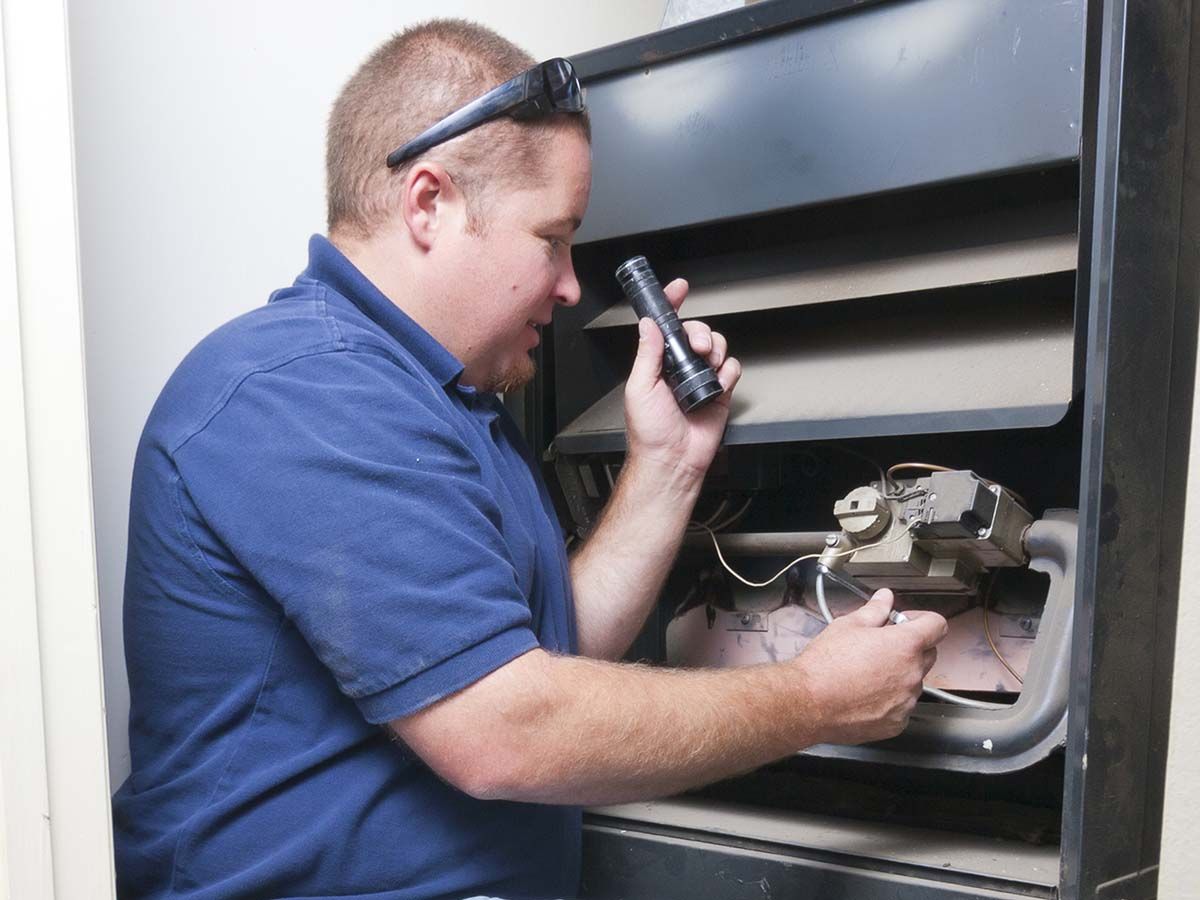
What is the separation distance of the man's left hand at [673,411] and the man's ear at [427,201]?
0.73 feet

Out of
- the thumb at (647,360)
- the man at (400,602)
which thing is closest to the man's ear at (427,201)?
the man at (400,602)

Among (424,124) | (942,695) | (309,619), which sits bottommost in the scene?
(942,695)

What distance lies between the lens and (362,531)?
819 millimetres

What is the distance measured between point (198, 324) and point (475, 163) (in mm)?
343

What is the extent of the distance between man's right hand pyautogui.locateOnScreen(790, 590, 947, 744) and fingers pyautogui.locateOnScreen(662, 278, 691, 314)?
0.37 metres

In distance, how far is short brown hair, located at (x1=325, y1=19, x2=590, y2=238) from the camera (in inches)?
41.8

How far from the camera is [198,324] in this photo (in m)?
1.18

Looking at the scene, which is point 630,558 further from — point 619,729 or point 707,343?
point 619,729

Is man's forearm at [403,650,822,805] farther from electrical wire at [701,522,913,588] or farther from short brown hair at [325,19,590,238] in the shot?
short brown hair at [325,19,590,238]

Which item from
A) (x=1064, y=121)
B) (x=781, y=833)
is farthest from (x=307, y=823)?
(x=1064, y=121)

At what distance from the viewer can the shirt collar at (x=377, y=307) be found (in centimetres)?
104

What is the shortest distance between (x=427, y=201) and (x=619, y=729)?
20.0 inches

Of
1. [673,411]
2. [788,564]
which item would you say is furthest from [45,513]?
[788,564]

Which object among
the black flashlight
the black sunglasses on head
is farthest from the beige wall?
the black flashlight
